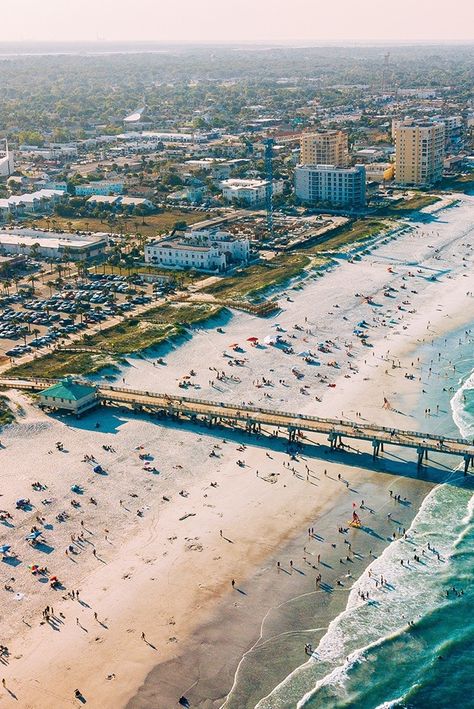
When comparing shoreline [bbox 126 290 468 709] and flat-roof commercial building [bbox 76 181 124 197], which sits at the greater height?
flat-roof commercial building [bbox 76 181 124 197]

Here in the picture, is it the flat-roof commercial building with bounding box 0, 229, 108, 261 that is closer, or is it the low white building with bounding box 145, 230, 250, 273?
the low white building with bounding box 145, 230, 250, 273

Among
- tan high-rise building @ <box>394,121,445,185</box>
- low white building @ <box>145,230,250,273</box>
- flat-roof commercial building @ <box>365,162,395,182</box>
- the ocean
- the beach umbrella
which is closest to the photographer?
the ocean

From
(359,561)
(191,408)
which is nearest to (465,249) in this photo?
(191,408)

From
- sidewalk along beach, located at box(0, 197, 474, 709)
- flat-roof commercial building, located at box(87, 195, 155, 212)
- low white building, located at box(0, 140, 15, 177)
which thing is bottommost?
sidewalk along beach, located at box(0, 197, 474, 709)

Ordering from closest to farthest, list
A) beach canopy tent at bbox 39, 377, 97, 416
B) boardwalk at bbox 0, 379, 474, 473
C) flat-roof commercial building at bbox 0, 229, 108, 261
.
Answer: boardwalk at bbox 0, 379, 474, 473
beach canopy tent at bbox 39, 377, 97, 416
flat-roof commercial building at bbox 0, 229, 108, 261

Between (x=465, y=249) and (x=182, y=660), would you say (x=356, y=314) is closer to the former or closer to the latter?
(x=465, y=249)

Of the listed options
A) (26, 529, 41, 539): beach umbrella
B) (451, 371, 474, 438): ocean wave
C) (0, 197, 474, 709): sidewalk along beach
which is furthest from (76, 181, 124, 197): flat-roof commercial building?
(26, 529, 41, 539): beach umbrella

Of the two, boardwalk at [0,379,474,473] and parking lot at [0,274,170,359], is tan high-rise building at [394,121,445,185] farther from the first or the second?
boardwalk at [0,379,474,473]
